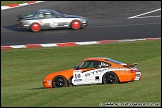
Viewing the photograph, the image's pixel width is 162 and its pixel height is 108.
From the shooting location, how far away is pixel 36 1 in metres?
41.0

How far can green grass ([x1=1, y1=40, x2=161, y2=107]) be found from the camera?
13476 mm

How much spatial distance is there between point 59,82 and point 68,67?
5637 millimetres

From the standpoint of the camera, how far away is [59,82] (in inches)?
701

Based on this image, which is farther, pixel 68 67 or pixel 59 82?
pixel 68 67

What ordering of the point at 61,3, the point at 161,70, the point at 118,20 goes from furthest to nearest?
the point at 61,3 < the point at 118,20 < the point at 161,70

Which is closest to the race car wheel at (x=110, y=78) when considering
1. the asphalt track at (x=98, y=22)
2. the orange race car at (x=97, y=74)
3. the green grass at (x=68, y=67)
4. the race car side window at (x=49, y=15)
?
the orange race car at (x=97, y=74)

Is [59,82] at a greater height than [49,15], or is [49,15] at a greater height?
[49,15]

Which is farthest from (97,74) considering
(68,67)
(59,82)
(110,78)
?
(68,67)

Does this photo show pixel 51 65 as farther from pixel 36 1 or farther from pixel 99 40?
pixel 36 1

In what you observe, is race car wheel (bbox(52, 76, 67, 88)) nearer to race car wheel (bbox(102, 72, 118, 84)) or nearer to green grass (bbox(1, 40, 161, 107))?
green grass (bbox(1, 40, 161, 107))

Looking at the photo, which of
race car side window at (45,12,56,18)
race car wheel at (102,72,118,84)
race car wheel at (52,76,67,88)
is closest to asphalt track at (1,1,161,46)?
race car side window at (45,12,56,18)

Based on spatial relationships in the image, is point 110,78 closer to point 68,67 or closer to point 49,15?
point 68,67

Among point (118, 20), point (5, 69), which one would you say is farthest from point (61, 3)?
point (5, 69)

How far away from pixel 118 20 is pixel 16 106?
22614 mm
